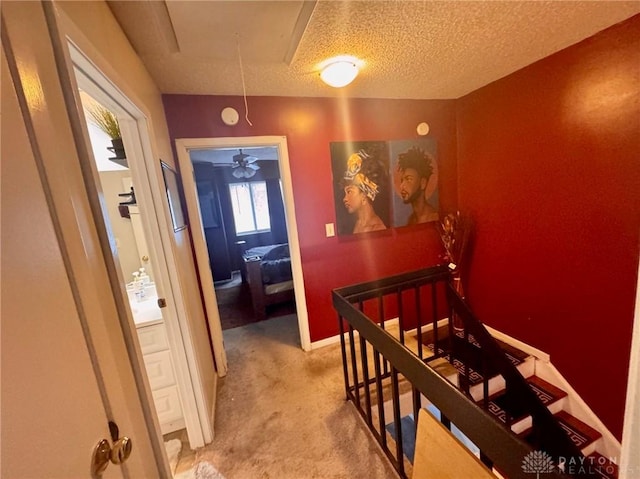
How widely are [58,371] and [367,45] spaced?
1.89m

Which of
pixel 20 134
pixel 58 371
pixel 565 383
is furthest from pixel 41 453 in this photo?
pixel 565 383

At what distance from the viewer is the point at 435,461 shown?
993 mm

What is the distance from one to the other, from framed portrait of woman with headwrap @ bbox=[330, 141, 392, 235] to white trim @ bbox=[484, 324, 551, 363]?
161 centimetres

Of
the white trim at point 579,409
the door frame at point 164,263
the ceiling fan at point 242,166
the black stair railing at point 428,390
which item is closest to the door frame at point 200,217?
the door frame at point 164,263

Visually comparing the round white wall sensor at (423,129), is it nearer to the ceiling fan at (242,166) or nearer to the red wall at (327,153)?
the red wall at (327,153)

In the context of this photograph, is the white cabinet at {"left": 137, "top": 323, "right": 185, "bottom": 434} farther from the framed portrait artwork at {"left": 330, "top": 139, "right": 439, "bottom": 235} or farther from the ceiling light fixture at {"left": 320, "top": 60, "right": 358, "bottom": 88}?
the ceiling light fixture at {"left": 320, "top": 60, "right": 358, "bottom": 88}

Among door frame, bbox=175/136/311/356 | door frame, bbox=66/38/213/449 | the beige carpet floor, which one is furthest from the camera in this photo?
door frame, bbox=175/136/311/356

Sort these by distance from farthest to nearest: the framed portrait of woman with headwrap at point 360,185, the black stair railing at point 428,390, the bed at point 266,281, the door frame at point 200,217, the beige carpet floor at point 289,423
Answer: the bed at point 266,281 → the framed portrait of woman with headwrap at point 360,185 → the door frame at point 200,217 → the beige carpet floor at point 289,423 → the black stair railing at point 428,390

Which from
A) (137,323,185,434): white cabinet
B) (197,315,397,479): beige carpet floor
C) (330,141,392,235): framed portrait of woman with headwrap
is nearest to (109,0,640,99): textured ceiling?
(330,141,392,235): framed portrait of woman with headwrap

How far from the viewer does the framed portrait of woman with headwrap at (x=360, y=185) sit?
8.03 feet

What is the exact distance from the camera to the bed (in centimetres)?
323

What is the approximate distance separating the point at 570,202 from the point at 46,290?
9.16 feet

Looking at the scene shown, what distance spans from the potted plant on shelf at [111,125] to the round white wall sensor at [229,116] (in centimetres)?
72

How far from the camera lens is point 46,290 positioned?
18.5 inches
